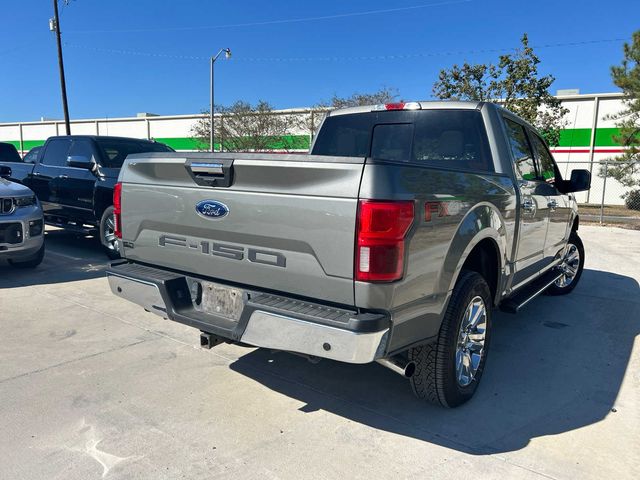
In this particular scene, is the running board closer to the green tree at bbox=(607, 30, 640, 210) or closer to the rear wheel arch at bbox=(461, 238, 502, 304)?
the rear wheel arch at bbox=(461, 238, 502, 304)

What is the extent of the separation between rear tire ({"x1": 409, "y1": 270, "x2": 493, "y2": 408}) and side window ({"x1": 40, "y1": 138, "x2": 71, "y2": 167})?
7.76 meters

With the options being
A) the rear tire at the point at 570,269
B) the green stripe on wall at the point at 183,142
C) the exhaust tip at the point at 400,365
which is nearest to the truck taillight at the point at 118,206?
the exhaust tip at the point at 400,365

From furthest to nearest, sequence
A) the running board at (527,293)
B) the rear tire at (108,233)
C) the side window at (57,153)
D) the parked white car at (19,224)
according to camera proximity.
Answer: the side window at (57,153) < the rear tire at (108,233) < the parked white car at (19,224) < the running board at (527,293)

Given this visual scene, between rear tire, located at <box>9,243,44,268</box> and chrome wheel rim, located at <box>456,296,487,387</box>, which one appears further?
rear tire, located at <box>9,243,44,268</box>

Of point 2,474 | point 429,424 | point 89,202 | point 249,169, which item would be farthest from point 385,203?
point 89,202

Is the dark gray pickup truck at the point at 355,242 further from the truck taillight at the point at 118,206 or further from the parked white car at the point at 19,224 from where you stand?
the parked white car at the point at 19,224

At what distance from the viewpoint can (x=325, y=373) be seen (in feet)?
13.2

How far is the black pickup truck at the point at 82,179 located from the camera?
313 inches

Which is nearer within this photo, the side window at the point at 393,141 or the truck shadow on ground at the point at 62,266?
the side window at the point at 393,141

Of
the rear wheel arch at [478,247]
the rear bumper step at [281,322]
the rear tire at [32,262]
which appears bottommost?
the rear tire at [32,262]

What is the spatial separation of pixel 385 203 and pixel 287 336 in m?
0.87

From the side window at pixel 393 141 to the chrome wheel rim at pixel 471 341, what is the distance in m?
1.41

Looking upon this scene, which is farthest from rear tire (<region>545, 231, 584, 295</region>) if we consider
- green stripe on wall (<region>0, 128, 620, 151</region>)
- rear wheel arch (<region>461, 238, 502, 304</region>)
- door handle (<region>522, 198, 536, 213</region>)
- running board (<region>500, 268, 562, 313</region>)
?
green stripe on wall (<region>0, 128, 620, 151</region>)

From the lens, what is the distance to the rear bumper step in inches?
99.8
